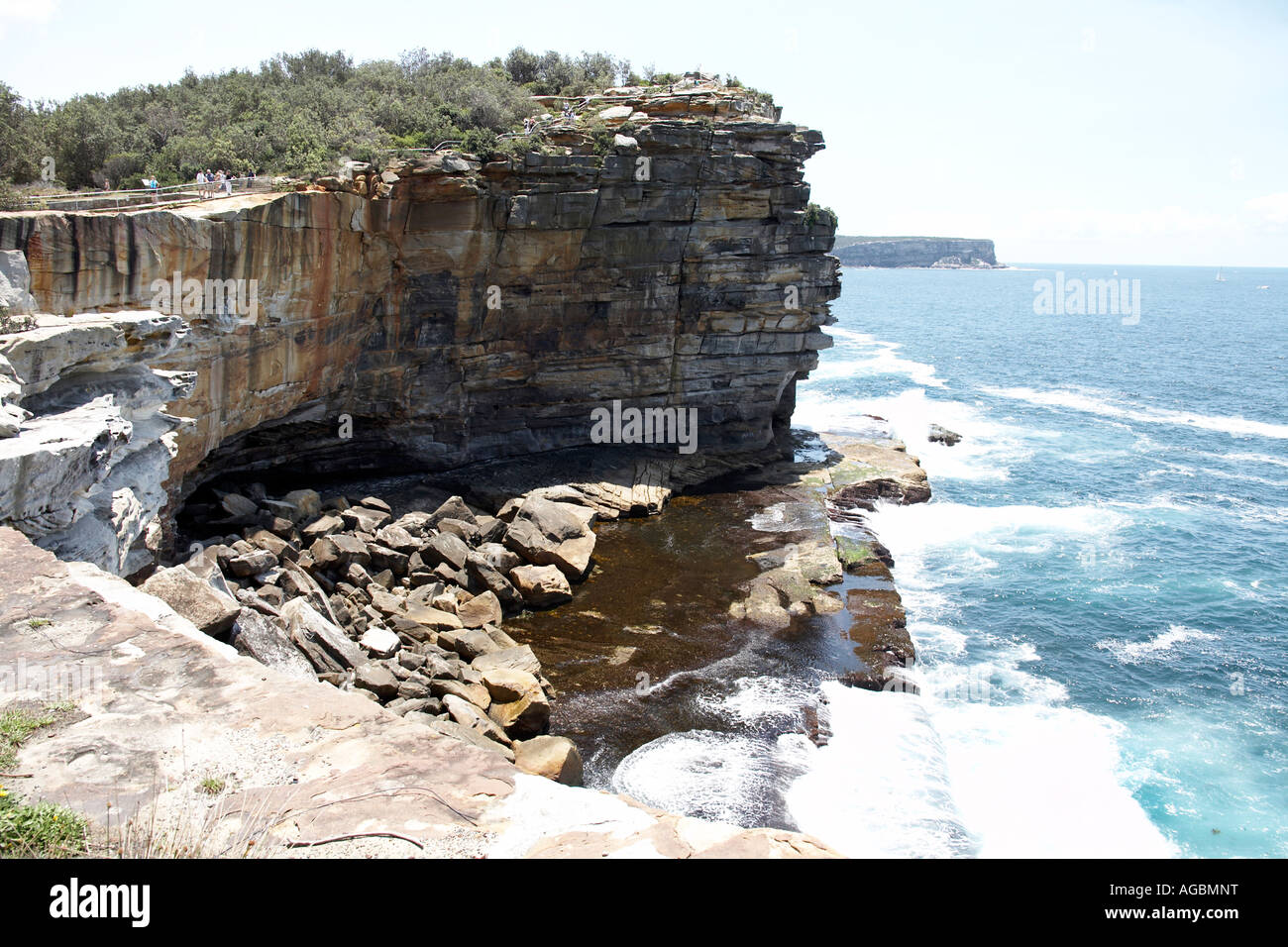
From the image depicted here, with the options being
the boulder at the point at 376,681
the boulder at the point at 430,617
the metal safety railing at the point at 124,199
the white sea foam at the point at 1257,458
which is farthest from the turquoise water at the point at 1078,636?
the metal safety railing at the point at 124,199

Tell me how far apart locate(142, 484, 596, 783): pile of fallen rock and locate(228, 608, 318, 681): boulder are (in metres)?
0.04

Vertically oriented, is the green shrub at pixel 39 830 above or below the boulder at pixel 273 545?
above

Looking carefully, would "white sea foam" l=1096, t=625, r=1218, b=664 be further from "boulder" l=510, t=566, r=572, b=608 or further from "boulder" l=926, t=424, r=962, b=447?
"boulder" l=926, t=424, r=962, b=447

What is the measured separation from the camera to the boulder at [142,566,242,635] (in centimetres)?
1456

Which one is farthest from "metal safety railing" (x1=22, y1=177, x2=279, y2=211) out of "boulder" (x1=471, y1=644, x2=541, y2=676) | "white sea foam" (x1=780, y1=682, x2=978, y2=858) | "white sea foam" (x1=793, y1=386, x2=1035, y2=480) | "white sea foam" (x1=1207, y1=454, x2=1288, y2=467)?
"white sea foam" (x1=1207, y1=454, x2=1288, y2=467)

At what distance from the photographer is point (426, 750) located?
27.4 feet

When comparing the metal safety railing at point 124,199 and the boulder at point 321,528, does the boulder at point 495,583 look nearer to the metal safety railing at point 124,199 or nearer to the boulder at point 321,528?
the boulder at point 321,528

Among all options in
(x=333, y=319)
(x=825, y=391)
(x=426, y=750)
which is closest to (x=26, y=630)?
(x=426, y=750)

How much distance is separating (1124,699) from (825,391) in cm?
3590

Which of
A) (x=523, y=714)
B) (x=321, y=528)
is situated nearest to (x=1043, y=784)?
(x=523, y=714)

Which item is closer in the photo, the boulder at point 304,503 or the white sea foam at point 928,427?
the boulder at point 304,503

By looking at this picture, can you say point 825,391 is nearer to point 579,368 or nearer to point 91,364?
point 579,368

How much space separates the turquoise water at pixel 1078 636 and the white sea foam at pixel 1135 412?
0.26 meters

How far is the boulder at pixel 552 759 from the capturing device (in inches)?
646
